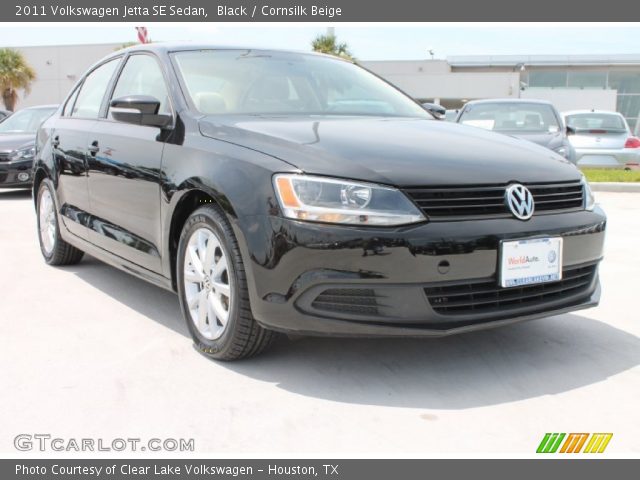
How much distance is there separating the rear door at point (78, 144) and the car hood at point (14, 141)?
19.5 ft

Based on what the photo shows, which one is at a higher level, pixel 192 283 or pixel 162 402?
pixel 192 283

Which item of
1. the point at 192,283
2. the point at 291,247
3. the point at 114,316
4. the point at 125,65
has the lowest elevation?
the point at 114,316

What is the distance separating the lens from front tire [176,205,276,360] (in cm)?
324

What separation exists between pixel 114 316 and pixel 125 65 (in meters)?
1.60

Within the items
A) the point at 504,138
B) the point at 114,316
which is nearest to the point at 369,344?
the point at 504,138

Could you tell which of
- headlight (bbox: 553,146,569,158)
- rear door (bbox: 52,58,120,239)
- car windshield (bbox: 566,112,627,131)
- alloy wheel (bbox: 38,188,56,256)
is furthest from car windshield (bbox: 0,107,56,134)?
car windshield (bbox: 566,112,627,131)

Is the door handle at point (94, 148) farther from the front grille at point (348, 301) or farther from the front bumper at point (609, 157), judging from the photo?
the front bumper at point (609, 157)

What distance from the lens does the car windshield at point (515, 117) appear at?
10.0 metres

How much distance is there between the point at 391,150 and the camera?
10.7ft

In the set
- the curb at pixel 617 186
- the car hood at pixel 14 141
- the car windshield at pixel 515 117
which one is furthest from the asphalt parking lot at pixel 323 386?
the car hood at pixel 14 141

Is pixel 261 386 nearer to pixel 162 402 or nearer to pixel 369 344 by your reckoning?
pixel 162 402

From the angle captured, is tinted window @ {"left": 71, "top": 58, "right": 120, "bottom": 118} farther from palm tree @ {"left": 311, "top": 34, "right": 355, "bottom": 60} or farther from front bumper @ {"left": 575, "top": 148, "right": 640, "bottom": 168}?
palm tree @ {"left": 311, "top": 34, "right": 355, "bottom": 60}

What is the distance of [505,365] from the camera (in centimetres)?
344
